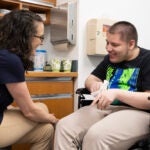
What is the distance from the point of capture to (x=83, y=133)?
141 centimetres

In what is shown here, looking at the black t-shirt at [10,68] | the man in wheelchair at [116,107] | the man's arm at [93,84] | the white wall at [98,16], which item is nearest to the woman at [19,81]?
the black t-shirt at [10,68]

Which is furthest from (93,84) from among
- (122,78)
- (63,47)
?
(63,47)

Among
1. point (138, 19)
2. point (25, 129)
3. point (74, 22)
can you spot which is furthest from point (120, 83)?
point (138, 19)

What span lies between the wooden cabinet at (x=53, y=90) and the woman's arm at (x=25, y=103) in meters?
0.64

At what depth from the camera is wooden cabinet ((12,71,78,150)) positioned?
2053mm

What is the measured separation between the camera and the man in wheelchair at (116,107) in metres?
1.23

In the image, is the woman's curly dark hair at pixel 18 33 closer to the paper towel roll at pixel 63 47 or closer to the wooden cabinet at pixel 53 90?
the wooden cabinet at pixel 53 90

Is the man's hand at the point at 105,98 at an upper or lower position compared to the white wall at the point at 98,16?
lower

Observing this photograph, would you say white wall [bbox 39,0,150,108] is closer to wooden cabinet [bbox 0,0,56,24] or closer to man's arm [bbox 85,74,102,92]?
wooden cabinet [bbox 0,0,56,24]

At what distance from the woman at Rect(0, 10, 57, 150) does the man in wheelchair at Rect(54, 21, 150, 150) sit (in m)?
0.14

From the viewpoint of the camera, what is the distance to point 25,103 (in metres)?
1.33

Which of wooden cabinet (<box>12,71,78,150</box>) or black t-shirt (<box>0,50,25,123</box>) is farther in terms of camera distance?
wooden cabinet (<box>12,71,78,150</box>)

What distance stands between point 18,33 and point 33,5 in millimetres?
1222

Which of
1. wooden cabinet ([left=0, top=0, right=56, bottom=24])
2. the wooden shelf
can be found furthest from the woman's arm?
wooden cabinet ([left=0, top=0, right=56, bottom=24])
